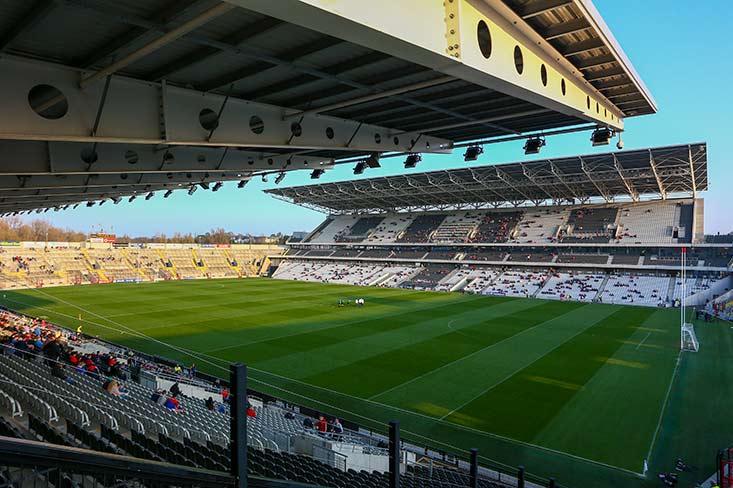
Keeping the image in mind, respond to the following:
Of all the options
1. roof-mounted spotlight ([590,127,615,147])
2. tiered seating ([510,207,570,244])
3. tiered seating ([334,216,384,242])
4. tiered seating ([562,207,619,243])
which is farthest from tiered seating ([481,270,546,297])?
roof-mounted spotlight ([590,127,615,147])

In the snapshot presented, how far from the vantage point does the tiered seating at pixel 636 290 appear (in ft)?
150

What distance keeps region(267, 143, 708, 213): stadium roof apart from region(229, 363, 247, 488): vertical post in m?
50.6

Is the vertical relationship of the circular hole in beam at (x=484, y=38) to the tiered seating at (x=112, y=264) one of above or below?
above

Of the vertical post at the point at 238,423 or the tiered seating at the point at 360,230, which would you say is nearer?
the vertical post at the point at 238,423

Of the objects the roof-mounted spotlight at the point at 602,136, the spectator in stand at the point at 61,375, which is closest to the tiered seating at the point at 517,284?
the roof-mounted spotlight at the point at 602,136

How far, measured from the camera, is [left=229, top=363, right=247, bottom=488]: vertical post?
8.07 feet

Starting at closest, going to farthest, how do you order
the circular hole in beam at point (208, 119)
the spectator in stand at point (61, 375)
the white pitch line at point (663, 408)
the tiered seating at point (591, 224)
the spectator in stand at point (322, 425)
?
the circular hole in beam at point (208, 119) < the spectator in stand at point (61, 375) < the spectator in stand at point (322, 425) < the white pitch line at point (663, 408) < the tiered seating at point (591, 224)

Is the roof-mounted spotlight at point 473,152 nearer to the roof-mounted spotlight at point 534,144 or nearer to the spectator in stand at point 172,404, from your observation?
the roof-mounted spotlight at point 534,144

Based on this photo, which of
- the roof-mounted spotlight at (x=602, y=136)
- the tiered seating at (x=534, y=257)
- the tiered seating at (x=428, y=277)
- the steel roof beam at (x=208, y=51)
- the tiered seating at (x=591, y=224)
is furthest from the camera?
the tiered seating at (x=428, y=277)

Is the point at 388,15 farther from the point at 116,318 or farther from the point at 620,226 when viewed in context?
the point at 620,226

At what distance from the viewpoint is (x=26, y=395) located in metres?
7.27

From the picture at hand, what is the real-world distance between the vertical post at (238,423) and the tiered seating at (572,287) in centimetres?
5181

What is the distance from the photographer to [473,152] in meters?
8.89

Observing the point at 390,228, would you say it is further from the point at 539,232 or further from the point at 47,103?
the point at 47,103
